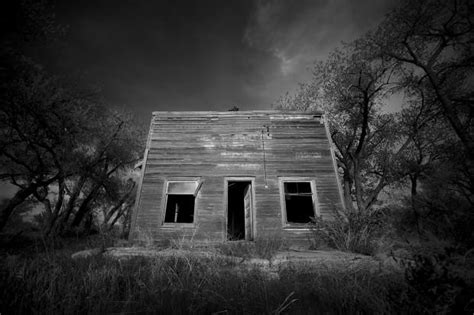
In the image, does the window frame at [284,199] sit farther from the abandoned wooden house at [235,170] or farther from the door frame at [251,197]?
the door frame at [251,197]

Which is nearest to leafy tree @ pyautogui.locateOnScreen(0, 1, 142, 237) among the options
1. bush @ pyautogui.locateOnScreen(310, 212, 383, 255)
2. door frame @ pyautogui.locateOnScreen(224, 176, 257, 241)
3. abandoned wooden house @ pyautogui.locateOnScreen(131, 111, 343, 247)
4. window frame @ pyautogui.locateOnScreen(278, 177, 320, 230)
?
abandoned wooden house @ pyautogui.locateOnScreen(131, 111, 343, 247)

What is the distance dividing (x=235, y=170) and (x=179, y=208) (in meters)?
6.95

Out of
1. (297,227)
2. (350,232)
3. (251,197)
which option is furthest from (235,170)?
(350,232)

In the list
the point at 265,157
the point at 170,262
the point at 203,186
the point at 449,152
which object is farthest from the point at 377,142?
the point at 170,262

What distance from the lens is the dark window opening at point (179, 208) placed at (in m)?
13.7

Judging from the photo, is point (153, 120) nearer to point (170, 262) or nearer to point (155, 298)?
point (170, 262)

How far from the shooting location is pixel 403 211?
20141 mm

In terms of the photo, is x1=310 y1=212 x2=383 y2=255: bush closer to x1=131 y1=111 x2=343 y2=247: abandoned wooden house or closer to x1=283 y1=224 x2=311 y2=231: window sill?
x1=283 y1=224 x2=311 y2=231: window sill

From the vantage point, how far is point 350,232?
6930 millimetres

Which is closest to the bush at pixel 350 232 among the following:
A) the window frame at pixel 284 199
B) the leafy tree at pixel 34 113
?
the window frame at pixel 284 199

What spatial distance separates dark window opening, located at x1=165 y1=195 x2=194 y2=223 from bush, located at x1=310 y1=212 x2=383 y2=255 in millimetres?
8421

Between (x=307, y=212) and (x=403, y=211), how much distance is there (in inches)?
544

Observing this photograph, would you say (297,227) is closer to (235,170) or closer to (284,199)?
(284,199)

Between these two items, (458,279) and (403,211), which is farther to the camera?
(403,211)
